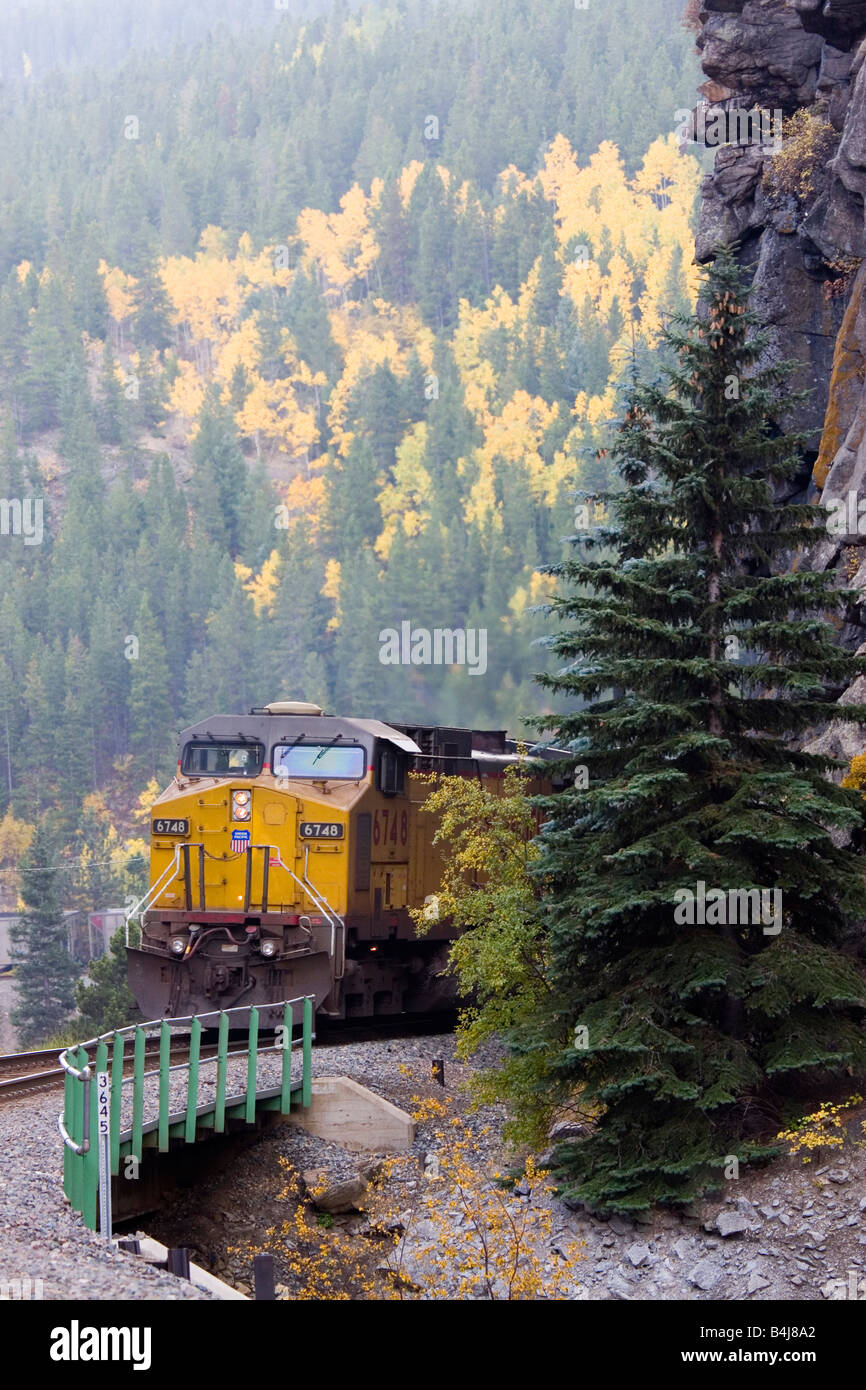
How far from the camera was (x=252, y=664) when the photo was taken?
118438 mm

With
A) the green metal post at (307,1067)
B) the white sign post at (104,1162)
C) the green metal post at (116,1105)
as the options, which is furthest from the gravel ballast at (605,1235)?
the green metal post at (307,1067)

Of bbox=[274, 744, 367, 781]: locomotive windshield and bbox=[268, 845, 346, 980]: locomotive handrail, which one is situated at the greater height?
bbox=[274, 744, 367, 781]: locomotive windshield

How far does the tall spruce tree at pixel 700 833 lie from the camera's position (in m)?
15.7

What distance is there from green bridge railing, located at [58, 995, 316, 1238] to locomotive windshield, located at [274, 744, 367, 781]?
141 inches

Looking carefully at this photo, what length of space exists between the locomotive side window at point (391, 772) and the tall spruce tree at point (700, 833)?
5936 mm

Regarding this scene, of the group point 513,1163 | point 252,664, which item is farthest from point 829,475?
point 252,664

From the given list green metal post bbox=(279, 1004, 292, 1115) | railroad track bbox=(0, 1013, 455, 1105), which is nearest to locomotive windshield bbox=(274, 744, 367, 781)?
railroad track bbox=(0, 1013, 455, 1105)

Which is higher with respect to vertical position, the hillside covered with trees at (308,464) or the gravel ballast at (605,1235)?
the hillside covered with trees at (308,464)

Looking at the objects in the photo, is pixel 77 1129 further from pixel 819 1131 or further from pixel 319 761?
pixel 319 761

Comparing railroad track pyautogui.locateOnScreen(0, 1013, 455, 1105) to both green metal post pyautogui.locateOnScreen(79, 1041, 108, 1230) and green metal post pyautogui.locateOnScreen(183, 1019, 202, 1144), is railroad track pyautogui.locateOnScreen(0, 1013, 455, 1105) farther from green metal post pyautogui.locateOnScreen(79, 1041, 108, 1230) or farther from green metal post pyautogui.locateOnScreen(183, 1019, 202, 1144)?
green metal post pyautogui.locateOnScreen(79, 1041, 108, 1230)

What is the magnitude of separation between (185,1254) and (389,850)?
11.1m

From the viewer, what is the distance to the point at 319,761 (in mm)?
23641

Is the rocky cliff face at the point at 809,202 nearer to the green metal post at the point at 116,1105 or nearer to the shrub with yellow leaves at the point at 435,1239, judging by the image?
the shrub with yellow leaves at the point at 435,1239

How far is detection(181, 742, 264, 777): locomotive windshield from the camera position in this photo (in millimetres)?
23797
